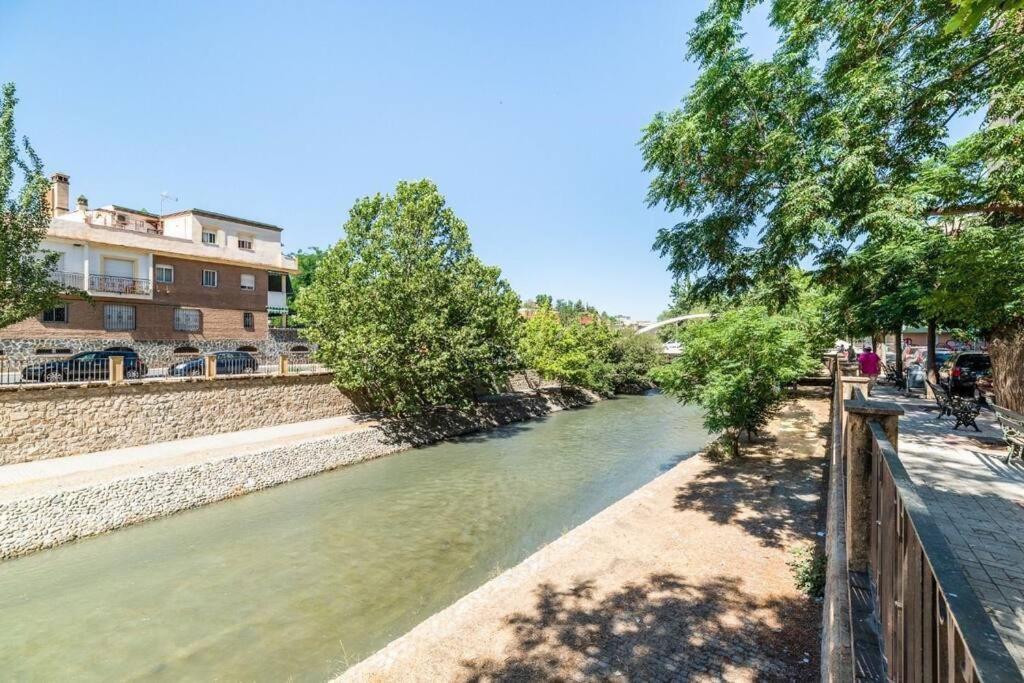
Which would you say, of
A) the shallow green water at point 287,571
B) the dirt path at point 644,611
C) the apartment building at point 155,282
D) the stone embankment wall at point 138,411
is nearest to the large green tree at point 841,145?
the dirt path at point 644,611

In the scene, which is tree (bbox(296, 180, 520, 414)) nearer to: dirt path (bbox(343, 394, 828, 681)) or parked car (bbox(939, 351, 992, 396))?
dirt path (bbox(343, 394, 828, 681))

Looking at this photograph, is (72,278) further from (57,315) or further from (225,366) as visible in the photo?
(225,366)

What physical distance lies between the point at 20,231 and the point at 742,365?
19776mm

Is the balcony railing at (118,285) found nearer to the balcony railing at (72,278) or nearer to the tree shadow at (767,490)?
the balcony railing at (72,278)

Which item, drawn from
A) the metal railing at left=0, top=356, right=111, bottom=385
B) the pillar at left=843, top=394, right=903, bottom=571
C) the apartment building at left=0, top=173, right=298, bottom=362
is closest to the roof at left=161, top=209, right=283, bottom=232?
the apartment building at left=0, top=173, right=298, bottom=362

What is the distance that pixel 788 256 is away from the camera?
9.23 metres

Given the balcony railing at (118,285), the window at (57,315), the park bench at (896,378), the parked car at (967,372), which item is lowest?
the park bench at (896,378)

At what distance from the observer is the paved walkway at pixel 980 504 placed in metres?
4.10

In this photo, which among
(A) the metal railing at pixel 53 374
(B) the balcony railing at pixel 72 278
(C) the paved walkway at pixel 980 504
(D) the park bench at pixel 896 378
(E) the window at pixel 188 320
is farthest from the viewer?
(E) the window at pixel 188 320

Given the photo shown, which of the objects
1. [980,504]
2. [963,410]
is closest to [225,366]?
[980,504]

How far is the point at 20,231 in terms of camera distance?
42.4 feet

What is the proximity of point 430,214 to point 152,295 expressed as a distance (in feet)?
55.2

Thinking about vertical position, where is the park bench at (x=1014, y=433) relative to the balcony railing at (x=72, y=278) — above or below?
below

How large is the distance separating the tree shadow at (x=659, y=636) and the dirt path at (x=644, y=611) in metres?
0.01
